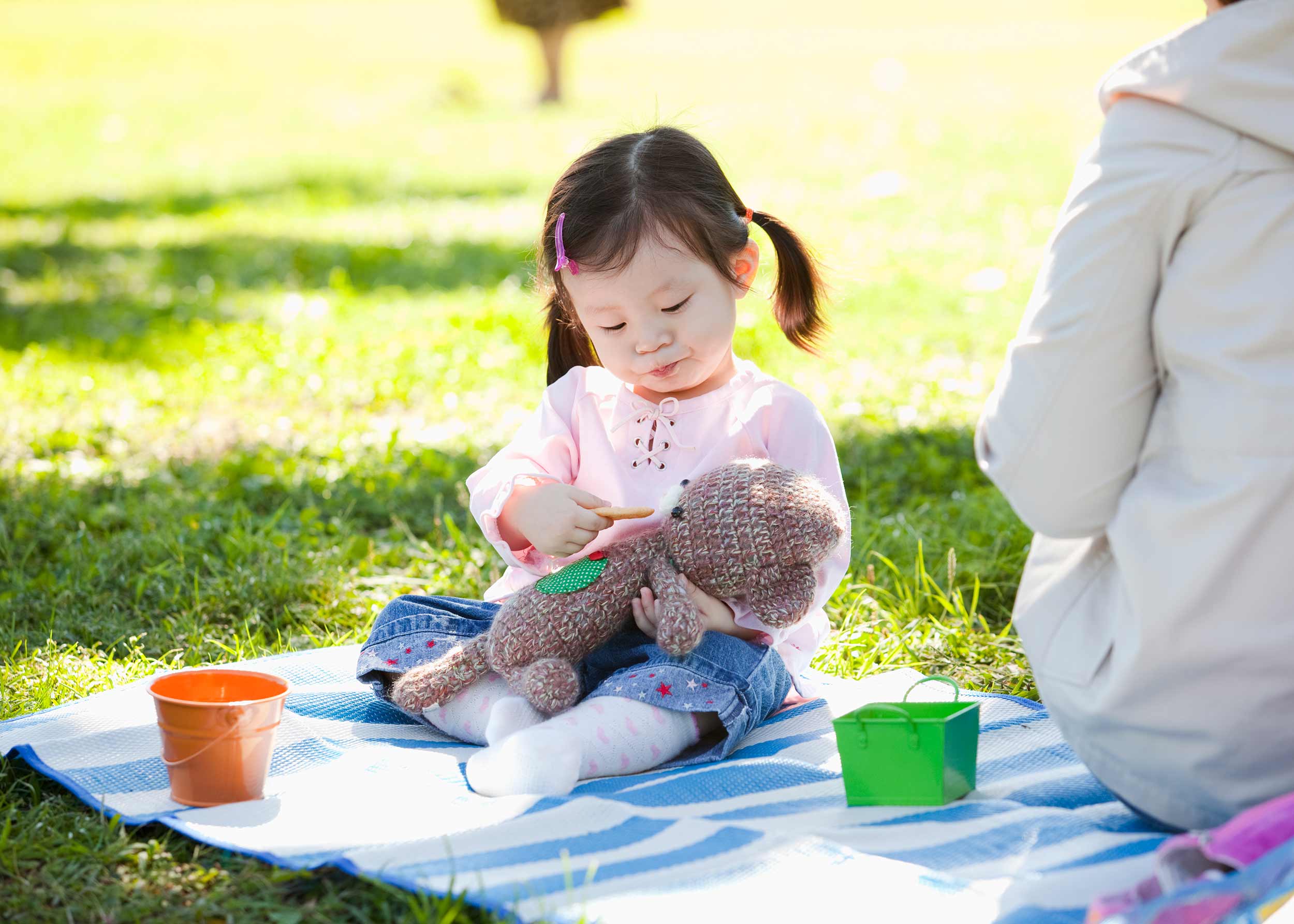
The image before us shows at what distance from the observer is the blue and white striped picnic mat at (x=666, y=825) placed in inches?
75.9

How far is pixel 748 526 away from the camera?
249cm

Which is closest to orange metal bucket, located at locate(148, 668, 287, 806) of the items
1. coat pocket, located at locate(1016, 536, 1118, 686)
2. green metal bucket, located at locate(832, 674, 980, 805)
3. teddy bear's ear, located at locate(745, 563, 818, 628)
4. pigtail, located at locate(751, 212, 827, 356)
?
teddy bear's ear, located at locate(745, 563, 818, 628)

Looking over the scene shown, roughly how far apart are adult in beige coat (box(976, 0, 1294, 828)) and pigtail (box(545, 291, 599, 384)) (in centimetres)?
142

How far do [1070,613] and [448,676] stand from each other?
1.24m

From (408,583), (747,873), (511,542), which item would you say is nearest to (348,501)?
(408,583)

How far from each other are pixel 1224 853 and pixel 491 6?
16.2 metres

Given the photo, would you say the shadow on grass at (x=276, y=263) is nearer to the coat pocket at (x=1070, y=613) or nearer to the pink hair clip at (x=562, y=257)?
the pink hair clip at (x=562, y=257)

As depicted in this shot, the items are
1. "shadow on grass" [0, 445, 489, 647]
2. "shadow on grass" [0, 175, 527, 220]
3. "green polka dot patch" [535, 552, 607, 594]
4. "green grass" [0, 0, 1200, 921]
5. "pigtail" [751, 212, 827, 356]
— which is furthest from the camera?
"shadow on grass" [0, 175, 527, 220]

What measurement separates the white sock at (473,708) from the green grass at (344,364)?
63 cm

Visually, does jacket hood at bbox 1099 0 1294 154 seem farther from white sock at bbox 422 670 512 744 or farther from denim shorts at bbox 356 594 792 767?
white sock at bbox 422 670 512 744

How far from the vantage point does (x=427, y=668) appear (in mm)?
2725

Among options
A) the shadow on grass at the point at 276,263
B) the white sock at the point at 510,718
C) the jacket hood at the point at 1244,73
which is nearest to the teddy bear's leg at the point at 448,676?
the white sock at the point at 510,718

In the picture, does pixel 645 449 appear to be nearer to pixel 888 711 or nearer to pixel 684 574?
pixel 684 574

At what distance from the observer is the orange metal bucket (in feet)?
7.52
